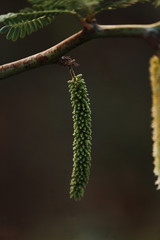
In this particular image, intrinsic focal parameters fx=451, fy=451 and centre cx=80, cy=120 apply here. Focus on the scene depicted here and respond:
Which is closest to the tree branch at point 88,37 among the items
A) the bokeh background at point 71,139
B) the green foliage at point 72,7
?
the green foliage at point 72,7

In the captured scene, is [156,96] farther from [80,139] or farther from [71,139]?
[71,139]

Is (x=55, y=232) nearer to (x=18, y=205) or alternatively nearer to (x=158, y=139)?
(x=18, y=205)

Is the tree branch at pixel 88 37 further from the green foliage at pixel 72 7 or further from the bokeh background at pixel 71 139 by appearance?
the bokeh background at pixel 71 139

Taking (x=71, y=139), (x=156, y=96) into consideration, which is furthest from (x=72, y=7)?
(x=71, y=139)

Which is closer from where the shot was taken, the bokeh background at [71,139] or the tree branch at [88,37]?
the tree branch at [88,37]

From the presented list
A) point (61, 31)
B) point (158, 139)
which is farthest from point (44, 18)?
point (61, 31)

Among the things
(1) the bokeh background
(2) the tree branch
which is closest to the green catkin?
(2) the tree branch
